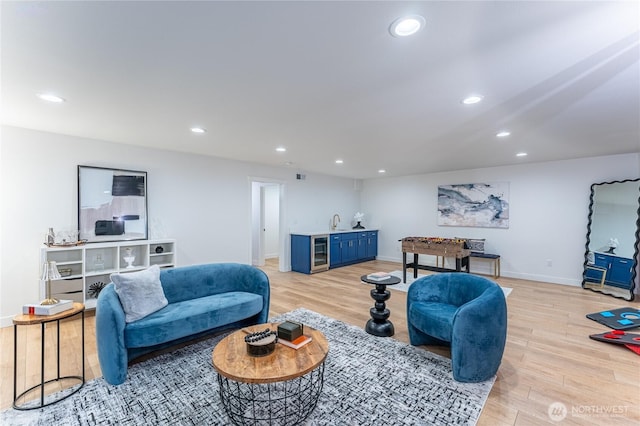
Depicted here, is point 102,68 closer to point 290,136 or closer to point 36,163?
point 290,136

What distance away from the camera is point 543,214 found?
5688 mm

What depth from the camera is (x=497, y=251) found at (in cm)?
622

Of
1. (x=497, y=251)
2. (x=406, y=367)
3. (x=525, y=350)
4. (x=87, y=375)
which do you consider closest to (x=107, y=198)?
(x=87, y=375)

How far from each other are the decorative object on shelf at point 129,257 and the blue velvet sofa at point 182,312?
4.82 ft

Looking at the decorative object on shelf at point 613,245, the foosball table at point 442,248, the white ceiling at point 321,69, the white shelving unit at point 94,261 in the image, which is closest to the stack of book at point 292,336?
the white ceiling at point 321,69

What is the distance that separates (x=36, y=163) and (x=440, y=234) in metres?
7.59

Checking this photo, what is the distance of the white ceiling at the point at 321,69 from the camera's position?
1.45m

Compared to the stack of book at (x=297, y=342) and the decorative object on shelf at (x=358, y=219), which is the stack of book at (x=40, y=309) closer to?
the stack of book at (x=297, y=342)

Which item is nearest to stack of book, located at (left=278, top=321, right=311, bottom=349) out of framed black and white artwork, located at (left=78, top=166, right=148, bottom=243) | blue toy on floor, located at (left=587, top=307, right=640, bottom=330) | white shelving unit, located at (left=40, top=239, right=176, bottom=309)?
white shelving unit, located at (left=40, top=239, right=176, bottom=309)

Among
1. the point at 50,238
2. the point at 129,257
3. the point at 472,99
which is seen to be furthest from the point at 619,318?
the point at 50,238

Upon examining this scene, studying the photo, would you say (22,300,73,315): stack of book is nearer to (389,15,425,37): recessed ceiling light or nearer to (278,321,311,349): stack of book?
(278,321,311,349): stack of book

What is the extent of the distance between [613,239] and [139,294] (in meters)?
7.20

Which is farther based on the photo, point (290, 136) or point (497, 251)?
point (497, 251)

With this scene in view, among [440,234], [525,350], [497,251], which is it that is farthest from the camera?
[440,234]
